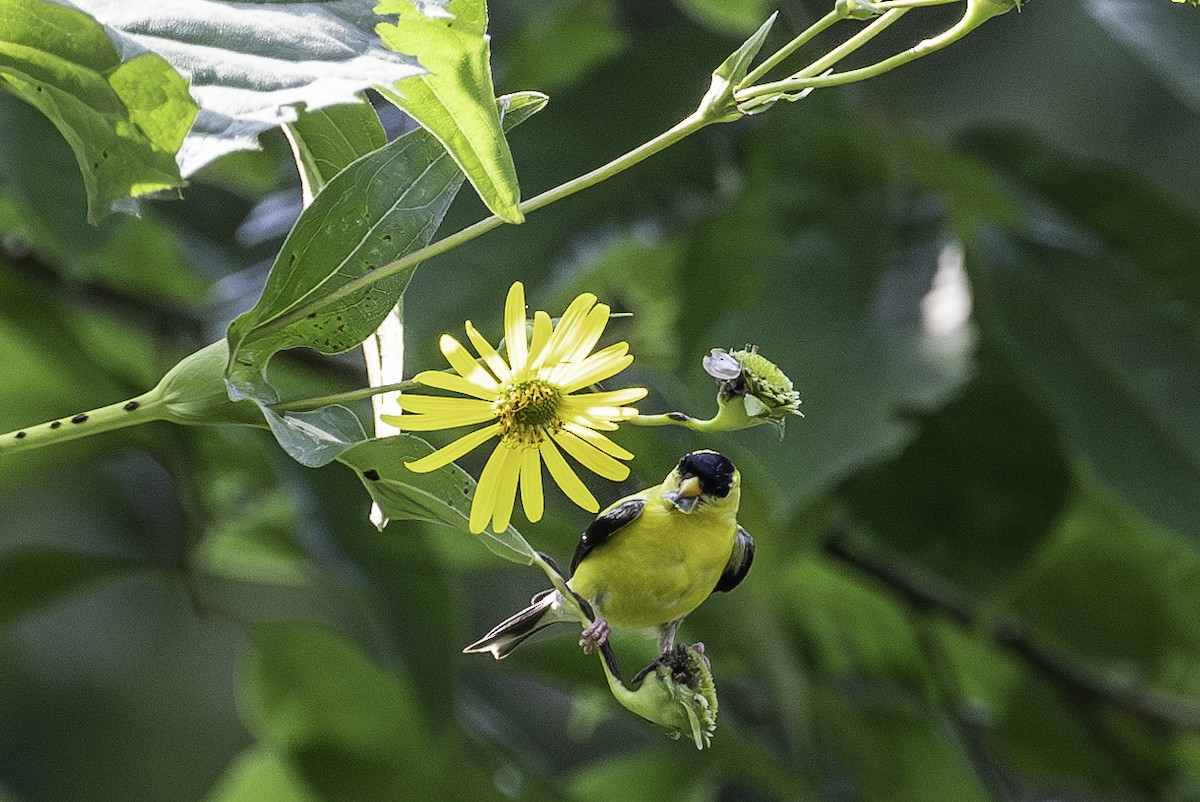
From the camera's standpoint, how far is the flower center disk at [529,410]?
23cm

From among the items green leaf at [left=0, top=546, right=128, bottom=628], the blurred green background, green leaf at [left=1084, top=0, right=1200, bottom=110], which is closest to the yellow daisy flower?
the blurred green background

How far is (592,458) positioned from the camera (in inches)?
8.5

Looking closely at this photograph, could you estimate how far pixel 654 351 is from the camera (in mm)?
819

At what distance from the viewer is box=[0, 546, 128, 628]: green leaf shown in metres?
0.87

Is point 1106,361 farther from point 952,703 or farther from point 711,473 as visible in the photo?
point 711,473

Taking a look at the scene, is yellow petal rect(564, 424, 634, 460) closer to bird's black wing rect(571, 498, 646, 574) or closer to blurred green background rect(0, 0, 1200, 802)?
bird's black wing rect(571, 498, 646, 574)

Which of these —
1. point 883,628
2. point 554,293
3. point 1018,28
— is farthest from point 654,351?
point 1018,28

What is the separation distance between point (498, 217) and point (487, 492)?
0.05m

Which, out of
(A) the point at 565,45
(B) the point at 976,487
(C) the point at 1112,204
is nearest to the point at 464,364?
(B) the point at 976,487

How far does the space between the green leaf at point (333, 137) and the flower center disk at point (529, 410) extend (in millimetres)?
93

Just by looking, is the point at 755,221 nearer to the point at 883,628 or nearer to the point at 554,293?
the point at 554,293

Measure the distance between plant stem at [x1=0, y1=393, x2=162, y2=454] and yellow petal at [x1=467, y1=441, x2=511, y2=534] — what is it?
7 centimetres

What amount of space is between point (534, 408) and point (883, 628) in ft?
2.45

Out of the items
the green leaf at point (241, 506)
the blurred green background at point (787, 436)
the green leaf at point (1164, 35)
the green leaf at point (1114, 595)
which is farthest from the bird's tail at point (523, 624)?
the green leaf at point (1114, 595)
